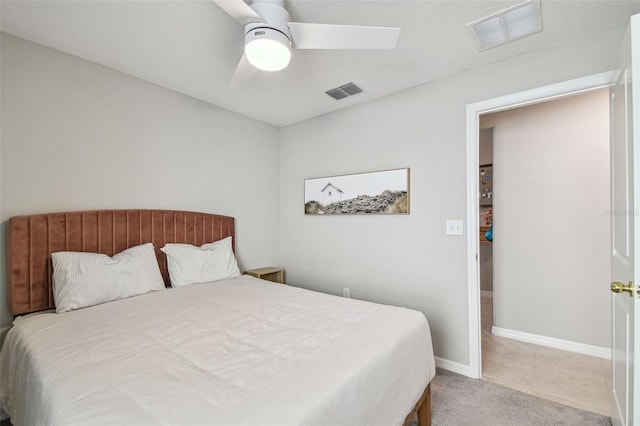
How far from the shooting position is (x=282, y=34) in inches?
59.7

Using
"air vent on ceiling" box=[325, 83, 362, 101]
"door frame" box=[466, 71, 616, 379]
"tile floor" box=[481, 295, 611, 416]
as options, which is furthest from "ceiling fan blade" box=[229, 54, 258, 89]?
"tile floor" box=[481, 295, 611, 416]

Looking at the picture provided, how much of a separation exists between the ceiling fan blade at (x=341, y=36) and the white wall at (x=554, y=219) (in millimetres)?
2360

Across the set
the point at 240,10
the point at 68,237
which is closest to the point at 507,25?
the point at 240,10

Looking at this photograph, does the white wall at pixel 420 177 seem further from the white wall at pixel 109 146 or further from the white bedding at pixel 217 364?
the white wall at pixel 109 146

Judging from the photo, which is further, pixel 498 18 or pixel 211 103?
pixel 211 103

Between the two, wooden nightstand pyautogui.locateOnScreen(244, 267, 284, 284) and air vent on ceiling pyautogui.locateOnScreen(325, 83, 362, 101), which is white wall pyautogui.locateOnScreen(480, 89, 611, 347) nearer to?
air vent on ceiling pyautogui.locateOnScreen(325, 83, 362, 101)

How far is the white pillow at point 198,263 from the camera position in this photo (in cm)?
255

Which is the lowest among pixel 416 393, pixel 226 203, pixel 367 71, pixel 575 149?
pixel 416 393

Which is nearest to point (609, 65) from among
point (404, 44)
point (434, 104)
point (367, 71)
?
point (434, 104)

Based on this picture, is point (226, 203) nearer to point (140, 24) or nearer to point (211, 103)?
point (211, 103)

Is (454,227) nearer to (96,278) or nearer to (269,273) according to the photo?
(269,273)

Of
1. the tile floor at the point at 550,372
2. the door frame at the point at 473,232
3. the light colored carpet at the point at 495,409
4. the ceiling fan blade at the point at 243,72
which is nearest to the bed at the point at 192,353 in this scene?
the light colored carpet at the point at 495,409

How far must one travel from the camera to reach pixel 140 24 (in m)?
1.83

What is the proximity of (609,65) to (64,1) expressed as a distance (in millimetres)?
3434
